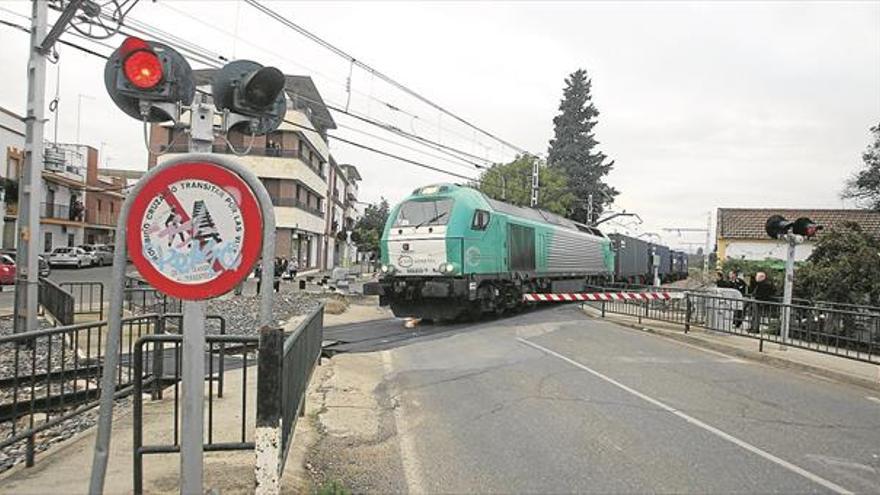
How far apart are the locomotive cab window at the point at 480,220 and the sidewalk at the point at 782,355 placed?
4900mm

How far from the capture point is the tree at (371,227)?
7338 cm

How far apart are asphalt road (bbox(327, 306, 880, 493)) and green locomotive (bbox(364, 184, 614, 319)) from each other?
4.71 meters

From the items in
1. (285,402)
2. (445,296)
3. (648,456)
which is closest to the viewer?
(285,402)

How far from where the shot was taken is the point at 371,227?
86.9 meters

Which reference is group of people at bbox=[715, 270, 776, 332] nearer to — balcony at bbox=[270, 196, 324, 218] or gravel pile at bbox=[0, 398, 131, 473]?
gravel pile at bbox=[0, 398, 131, 473]

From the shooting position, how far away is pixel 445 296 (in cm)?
1714

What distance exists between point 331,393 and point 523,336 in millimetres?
7253

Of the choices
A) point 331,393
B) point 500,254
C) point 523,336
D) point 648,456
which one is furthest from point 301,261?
point 648,456

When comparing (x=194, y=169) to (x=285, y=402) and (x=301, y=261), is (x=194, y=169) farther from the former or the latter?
(x=301, y=261)

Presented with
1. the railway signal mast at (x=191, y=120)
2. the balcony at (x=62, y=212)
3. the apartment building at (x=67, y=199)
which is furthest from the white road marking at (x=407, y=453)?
the balcony at (x=62, y=212)

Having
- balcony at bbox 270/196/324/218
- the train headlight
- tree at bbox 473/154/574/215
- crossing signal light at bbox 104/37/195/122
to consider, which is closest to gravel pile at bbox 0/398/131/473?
crossing signal light at bbox 104/37/195/122

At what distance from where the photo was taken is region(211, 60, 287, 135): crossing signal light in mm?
3955

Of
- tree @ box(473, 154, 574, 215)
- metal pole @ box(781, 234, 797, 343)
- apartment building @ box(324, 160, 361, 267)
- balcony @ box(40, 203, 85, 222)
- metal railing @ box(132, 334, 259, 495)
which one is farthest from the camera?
apartment building @ box(324, 160, 361, 267)

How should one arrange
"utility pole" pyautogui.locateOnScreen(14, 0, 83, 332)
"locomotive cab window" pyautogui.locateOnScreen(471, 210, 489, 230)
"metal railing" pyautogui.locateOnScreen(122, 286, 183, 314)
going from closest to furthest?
"utility pole" pyautogui.locateOnScreen(14, 0, 83, 332), "metal railing" pyautogui.locateOnScreen(122, 286, 183, 314), "locomotive cab window" pyautogui.locateOnScreen(471, 210, 489, 230)
